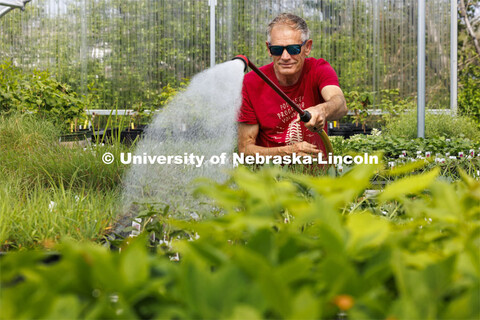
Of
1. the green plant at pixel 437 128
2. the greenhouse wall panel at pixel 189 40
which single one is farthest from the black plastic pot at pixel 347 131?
the greenhouse wall panel at pixel 189 40

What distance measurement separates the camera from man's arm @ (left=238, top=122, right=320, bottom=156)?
9.26 feet

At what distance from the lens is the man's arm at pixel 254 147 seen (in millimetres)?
2822

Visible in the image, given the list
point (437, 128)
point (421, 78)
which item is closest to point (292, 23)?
point (421, 78)

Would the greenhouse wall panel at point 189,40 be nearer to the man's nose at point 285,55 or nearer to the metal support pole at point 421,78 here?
the metal support pole at point 421,78

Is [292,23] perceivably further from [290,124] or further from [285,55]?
[290,124]

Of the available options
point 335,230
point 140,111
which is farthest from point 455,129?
point 335,230

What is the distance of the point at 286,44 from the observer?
305 centimetres

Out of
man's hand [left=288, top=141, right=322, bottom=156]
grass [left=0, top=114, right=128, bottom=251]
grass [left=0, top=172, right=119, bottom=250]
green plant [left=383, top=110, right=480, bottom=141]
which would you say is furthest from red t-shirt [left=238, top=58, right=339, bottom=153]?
green plant [left=383, top=110, right=480, bottom=141]

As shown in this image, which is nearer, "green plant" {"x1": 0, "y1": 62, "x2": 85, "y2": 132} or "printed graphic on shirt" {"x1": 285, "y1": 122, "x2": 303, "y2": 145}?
"printed graphic on shirt" {"x1": 285, "y1": 122, "x2": 303, "y2": 145}

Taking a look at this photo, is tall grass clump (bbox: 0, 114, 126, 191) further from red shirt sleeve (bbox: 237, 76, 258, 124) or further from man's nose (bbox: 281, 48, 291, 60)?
man's nose (bbox: 281, 48, 291, 60)

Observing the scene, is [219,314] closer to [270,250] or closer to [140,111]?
[270,250]

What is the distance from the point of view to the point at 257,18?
8656 millimetres

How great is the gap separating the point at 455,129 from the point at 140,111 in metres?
4.80

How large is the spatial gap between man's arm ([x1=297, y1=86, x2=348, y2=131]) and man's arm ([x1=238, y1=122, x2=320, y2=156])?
0.23 m
